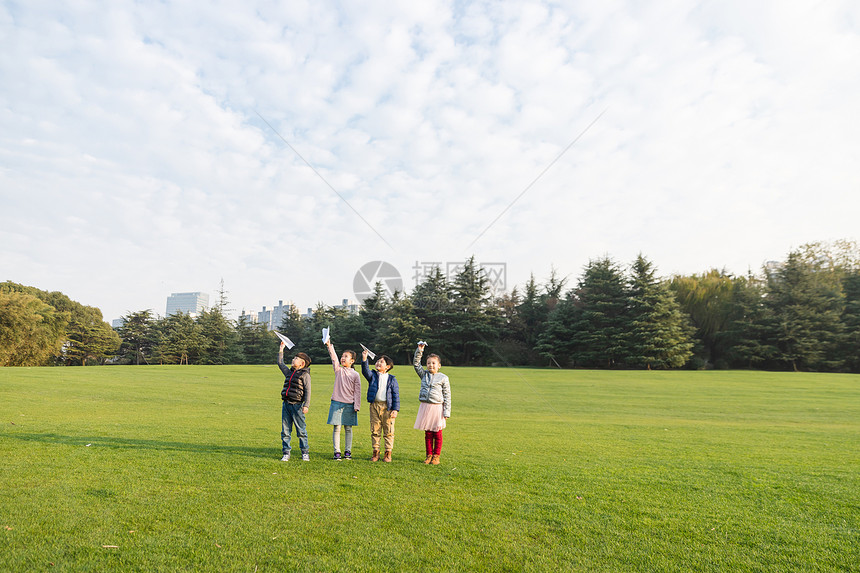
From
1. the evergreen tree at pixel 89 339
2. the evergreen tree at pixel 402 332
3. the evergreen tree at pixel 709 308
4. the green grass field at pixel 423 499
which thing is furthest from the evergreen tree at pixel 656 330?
the evergreen tree at pixel 89 339

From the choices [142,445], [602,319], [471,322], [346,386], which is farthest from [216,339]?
[346,386]

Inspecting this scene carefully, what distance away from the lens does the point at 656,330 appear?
4634cm

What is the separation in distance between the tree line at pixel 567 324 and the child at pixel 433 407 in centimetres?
4349

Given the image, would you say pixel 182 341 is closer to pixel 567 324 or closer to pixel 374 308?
pixel 374 308

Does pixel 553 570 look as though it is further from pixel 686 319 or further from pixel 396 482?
pixel 686 319

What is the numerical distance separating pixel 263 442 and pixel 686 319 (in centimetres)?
4985

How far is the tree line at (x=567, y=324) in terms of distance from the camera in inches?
1789

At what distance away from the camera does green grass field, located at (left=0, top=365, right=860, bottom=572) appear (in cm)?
424

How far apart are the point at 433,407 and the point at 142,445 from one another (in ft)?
17.9

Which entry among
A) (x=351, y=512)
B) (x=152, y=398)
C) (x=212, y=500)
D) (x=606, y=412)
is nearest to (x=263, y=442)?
(x=212, y=500)

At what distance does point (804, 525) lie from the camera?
5164mm

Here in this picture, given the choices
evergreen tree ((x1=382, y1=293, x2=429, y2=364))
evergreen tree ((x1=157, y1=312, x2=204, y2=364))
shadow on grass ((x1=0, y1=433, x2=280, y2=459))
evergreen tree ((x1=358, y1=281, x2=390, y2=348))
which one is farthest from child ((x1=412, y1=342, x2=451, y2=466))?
evergreen tree ((x1=157, y1=312, x2=204, y2=364))

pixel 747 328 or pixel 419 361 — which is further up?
pixel 747 328

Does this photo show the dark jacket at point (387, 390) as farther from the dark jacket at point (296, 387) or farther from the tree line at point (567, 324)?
the tree line at point (567, 324)
